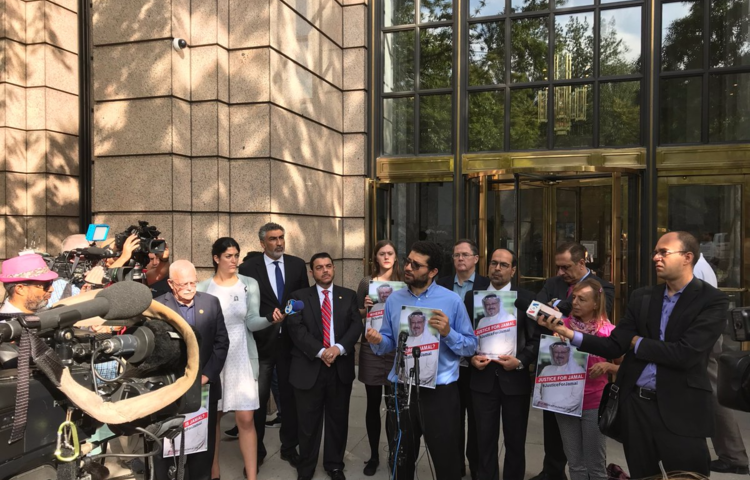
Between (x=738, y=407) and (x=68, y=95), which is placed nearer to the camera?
(x=738, y=407)

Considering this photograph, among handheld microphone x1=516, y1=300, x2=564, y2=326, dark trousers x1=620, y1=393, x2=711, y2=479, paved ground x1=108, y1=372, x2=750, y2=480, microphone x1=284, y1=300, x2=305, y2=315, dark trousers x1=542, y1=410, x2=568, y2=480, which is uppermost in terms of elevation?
handheld microphone x1=516, y1=300, x2=564, y2=326

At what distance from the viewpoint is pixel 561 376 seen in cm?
429

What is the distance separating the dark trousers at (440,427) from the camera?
14.0 feet

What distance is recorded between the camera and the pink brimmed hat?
3.34 m

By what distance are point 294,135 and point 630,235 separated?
4768 mm

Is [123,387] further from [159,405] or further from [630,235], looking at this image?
[630,235]

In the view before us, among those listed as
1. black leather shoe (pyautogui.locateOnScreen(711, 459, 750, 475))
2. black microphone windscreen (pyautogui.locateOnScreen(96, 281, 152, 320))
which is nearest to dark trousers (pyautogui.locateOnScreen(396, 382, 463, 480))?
black leather shoe (pyautogui.locateOnScreen(711, 459, 750, 475))

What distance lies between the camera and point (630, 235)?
312 inches

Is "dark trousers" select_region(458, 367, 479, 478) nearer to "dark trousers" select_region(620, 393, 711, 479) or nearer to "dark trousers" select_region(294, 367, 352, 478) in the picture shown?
"dark trousers" select_region(294, 367, 352, 478)

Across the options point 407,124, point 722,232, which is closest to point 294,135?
point 407,124

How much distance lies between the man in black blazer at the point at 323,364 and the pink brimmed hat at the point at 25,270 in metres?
2.15

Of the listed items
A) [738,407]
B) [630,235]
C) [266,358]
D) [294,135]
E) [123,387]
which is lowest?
[266,358]

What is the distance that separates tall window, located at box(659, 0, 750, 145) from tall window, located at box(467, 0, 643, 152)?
1.23ft

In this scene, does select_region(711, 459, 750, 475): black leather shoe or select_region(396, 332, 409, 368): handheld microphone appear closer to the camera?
select_region(396, 332, 409, 368): handheld microphone
